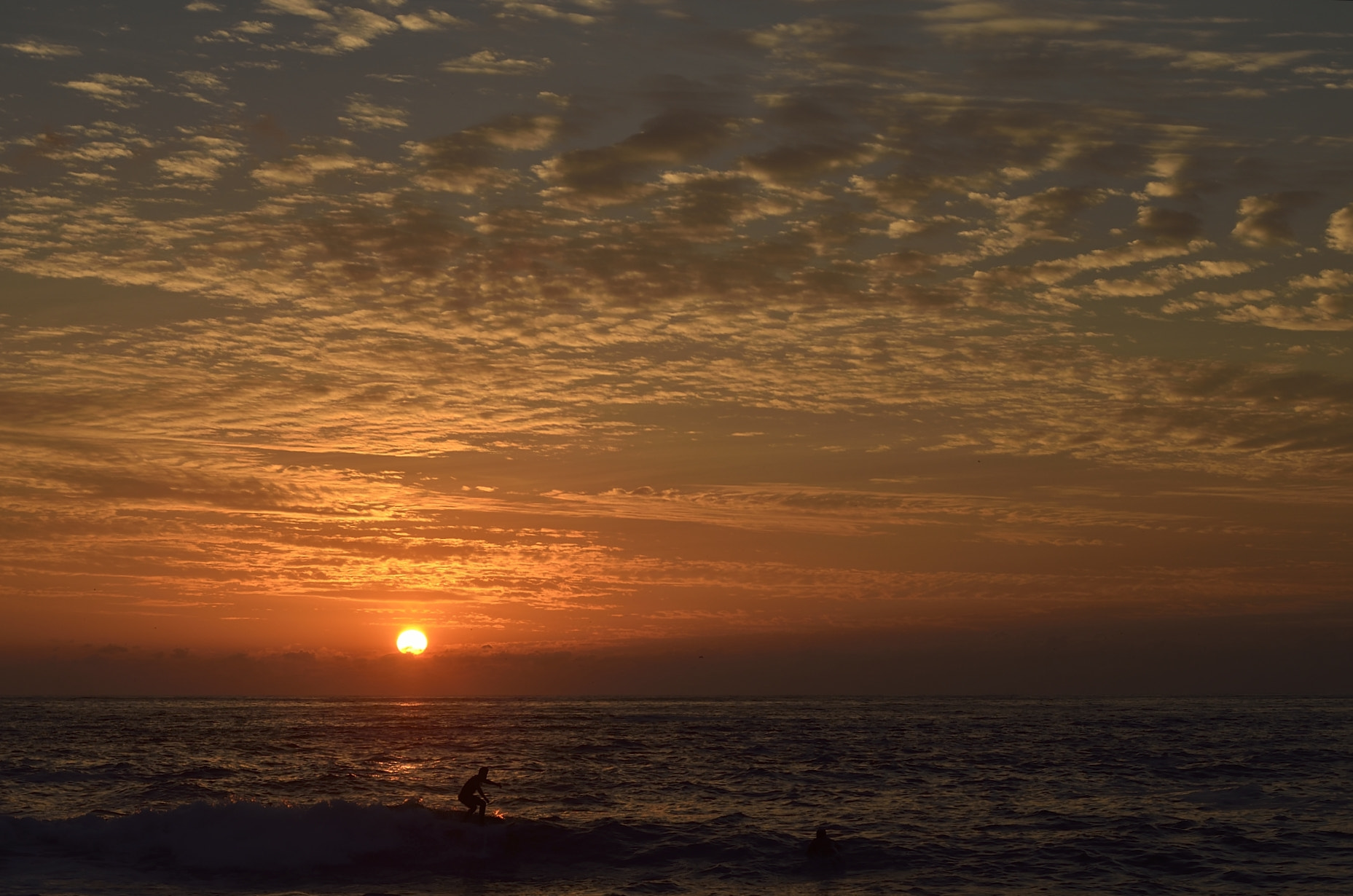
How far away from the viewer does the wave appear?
2964cm

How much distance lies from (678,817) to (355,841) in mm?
11232

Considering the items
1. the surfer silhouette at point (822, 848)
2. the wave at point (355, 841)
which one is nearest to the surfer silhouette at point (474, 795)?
the wave at point (355, 841)

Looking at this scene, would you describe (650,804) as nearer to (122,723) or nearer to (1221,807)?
(1221,807)

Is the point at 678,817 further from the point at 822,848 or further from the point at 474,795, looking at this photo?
the point at 822,848

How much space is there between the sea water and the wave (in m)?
0.09

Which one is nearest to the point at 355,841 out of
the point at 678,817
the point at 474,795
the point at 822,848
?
the point at 474,795

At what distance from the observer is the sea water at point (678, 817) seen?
27.5 m

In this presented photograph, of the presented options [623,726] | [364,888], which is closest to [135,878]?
[364,888]

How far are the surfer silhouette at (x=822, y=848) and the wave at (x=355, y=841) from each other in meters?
0.67

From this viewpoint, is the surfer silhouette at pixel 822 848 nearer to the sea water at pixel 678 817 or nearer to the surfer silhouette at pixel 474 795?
the sea water at pixel 678 817

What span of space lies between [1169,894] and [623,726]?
7014 cm

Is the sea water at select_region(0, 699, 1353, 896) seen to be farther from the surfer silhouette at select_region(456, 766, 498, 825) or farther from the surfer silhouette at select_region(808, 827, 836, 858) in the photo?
the surfer silhouette at select_region(456, 766, 498, 825)

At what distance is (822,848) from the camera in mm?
29500

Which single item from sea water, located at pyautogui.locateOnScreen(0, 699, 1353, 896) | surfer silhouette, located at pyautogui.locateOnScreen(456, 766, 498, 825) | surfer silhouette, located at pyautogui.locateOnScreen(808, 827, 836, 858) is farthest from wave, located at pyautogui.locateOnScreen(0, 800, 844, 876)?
surfer silhouette, located at pyautogui.locateOnScreen(808, 827, 836, 858)
